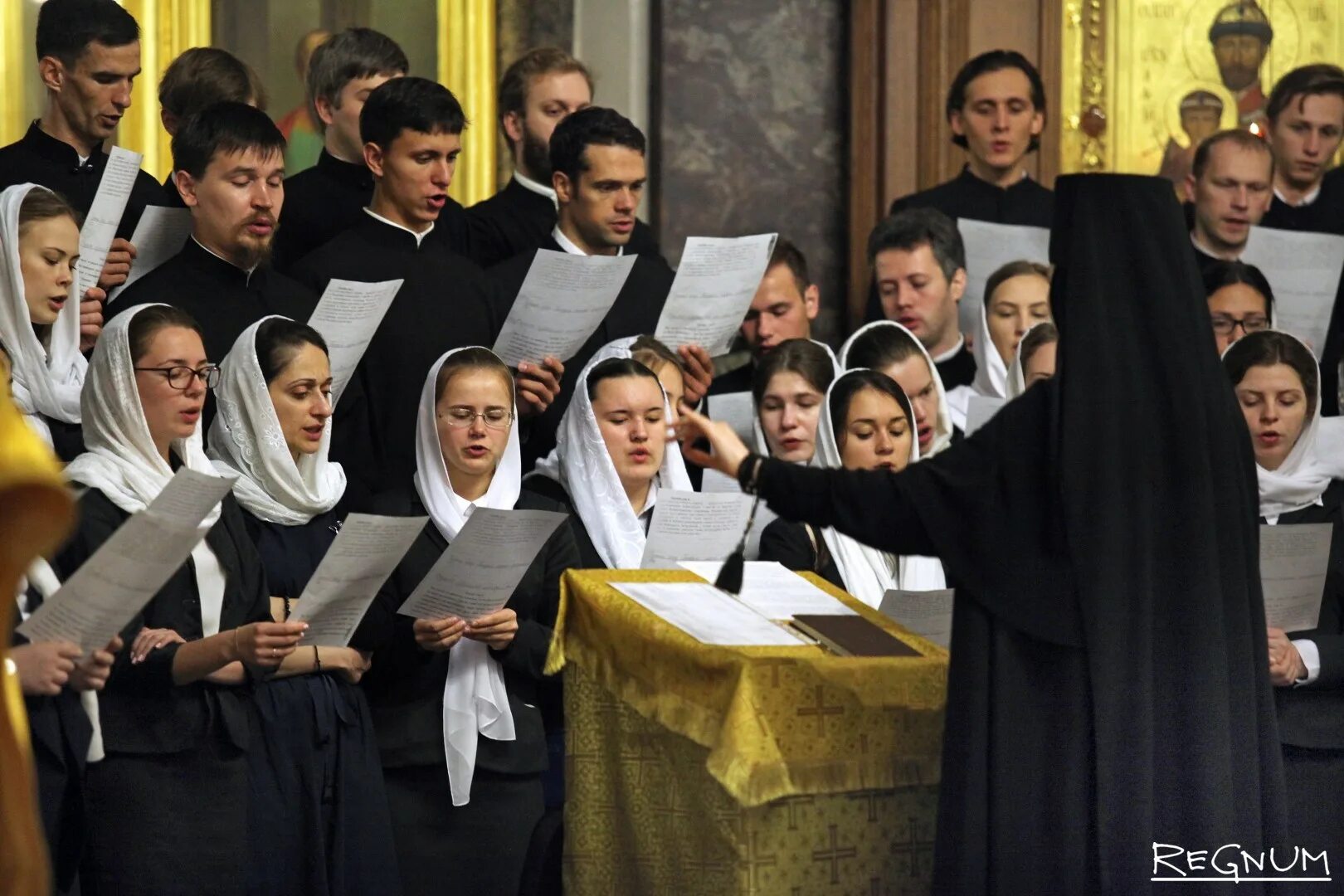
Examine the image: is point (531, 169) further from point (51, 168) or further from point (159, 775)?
point (159, 775)

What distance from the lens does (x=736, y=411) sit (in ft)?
20.7

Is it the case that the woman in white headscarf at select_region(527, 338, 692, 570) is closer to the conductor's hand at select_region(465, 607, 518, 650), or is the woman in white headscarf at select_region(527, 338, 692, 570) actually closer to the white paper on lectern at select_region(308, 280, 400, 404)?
the conductor's hand at select_region(465, 607, 518, 650)

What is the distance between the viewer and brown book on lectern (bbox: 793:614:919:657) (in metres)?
4.01

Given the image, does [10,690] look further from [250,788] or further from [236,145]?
[236,145]

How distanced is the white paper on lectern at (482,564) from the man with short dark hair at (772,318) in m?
1.99

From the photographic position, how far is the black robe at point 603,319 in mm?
6090

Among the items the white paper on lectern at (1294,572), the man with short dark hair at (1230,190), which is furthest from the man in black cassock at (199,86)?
the white paper on lectern at (1294,572)

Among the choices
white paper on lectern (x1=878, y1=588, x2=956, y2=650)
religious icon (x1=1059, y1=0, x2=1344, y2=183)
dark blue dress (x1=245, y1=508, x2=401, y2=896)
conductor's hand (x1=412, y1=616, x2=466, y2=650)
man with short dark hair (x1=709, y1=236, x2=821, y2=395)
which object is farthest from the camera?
religious icon (x1=1059, y1=0, x2=1344, y2=183)

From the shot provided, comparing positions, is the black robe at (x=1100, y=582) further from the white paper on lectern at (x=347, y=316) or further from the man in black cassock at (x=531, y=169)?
the man in black cassock at (x=531, y=169)

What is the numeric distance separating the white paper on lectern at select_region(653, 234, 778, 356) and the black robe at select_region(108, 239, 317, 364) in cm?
111

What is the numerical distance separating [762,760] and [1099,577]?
2.44 ft

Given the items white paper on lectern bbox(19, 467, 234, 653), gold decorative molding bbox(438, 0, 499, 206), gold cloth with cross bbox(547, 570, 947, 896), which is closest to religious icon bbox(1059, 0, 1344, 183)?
gold decorative molding bbox(438, 0, 499, 206)

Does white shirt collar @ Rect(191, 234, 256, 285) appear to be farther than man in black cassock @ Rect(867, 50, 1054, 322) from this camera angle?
No

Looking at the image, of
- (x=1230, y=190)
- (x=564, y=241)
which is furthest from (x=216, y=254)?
(x=1230, y=190)
